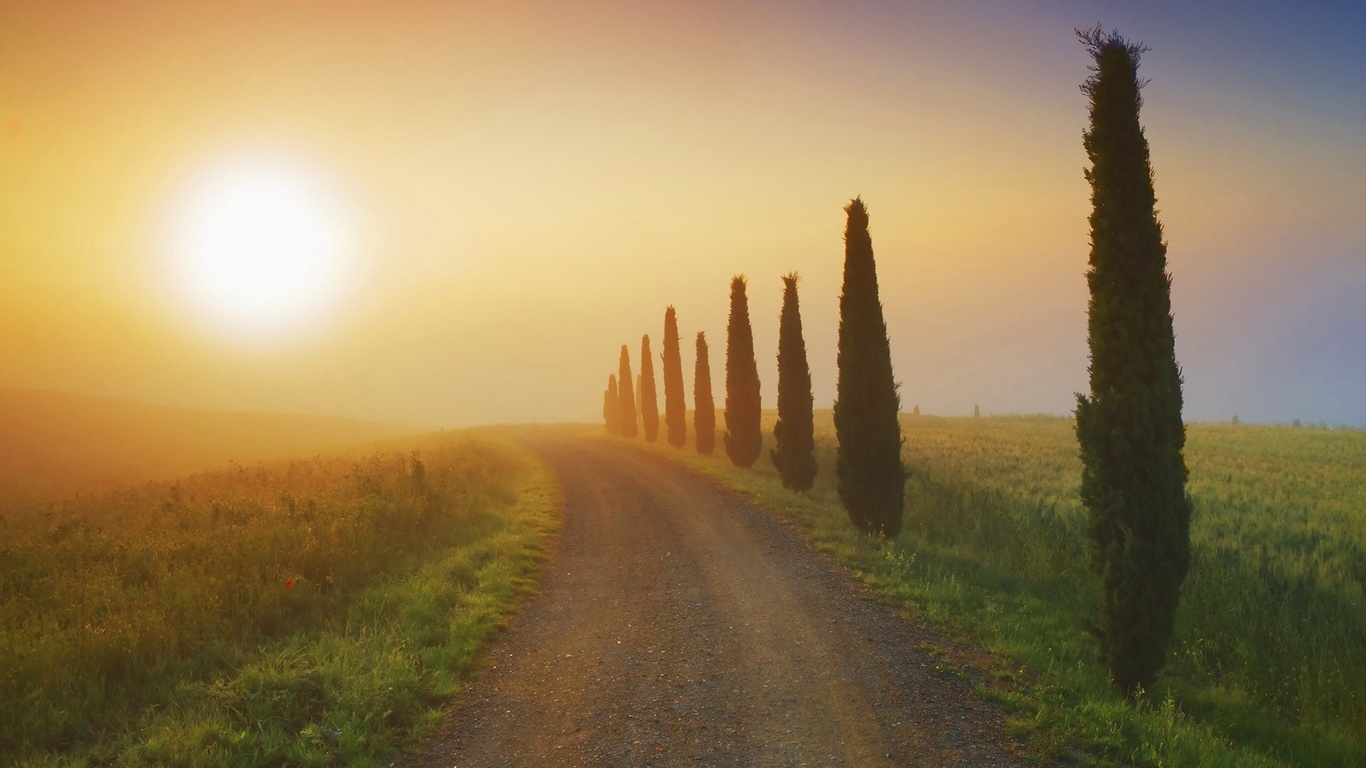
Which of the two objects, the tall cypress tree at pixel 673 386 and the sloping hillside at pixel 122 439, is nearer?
the sloping hillside at pixel 122 439

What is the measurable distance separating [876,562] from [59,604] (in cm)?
1272

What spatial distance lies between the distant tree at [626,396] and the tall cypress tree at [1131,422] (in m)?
48.1

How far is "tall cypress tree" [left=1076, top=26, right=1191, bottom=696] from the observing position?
27.0 feet

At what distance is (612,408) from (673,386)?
21312 millimetres

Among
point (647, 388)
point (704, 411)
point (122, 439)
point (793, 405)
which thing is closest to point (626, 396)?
point (647, 388)

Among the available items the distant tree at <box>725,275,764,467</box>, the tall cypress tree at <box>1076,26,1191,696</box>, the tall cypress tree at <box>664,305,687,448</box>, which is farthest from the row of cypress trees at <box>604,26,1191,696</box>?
the tall cypress tree at <box>664,305,687,448</box>

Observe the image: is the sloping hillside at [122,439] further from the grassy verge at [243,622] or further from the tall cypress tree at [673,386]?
the tall cypress tree at [673,386]

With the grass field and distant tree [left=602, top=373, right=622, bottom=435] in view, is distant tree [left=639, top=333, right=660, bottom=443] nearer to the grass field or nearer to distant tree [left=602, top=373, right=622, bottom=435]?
distant tree [left=602, top=373, right=622, bottom=435]

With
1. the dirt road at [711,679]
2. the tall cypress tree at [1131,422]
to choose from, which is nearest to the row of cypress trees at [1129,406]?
the tall cypress tree at [1131,422]

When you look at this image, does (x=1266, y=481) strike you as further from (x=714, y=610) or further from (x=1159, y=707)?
(x=714, y=610)

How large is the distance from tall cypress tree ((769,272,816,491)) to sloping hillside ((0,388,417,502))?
23942 mm

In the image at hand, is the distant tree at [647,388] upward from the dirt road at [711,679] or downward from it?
upward

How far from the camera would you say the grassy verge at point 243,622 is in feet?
21.1

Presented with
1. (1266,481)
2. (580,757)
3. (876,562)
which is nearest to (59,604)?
(580,757)
